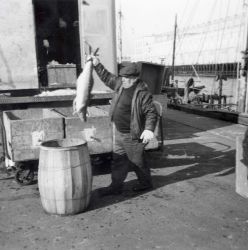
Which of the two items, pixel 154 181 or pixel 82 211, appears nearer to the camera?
pixel 82 211

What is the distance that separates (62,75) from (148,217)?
203 inches

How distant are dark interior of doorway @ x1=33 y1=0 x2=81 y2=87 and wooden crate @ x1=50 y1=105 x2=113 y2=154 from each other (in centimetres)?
596

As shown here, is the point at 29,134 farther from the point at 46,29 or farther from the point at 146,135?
the point at 46,29

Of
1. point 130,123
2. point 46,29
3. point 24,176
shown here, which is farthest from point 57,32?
point 130,123

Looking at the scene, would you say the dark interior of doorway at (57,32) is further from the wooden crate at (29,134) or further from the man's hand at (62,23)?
the wooden crate at (29,134)

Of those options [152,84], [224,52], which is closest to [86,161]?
[152,84]

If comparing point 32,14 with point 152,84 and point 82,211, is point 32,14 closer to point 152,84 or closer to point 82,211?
point 152,84

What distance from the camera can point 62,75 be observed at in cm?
871

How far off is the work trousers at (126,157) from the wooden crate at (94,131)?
40cm

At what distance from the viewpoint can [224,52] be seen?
114 feet

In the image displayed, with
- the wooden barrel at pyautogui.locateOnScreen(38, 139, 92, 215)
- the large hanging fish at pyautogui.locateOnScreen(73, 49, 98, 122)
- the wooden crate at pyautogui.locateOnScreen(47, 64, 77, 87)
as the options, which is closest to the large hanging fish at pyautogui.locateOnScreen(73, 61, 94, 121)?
the large hanging fish at pyautogui.locateOnScreen(73, 49, 98, 122)

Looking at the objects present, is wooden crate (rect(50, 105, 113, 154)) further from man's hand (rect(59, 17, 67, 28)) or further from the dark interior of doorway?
man's hand (rect(59, 17, 67, 28))

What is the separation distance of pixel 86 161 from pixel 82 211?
27.6 inches

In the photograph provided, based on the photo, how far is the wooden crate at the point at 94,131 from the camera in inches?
221
